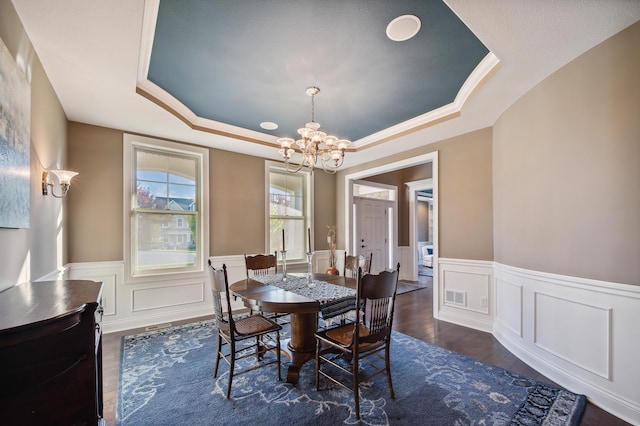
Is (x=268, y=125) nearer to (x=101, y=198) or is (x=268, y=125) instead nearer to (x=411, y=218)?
(x=101, y=198)

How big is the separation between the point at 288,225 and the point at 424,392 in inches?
143

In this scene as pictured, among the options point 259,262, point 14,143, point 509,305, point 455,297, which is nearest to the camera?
point 14,143

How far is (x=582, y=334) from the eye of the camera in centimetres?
222

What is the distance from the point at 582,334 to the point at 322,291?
2070 mm

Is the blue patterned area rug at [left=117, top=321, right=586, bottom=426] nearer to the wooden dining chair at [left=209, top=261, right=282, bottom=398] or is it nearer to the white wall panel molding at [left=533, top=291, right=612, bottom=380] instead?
the wooden dining chair at [left=209, top=261, right=282, bottom=398]

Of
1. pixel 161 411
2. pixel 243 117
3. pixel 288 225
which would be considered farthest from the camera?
pixel 288 225

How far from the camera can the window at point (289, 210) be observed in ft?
17.0

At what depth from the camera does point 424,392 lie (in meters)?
2.22

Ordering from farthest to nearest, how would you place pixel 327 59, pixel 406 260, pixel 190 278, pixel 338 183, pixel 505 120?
pixel 406 260, pixel 338 183, pixel 190 278, pixel 505 120, pixel 327 59

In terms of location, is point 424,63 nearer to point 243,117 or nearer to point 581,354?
point 243,117

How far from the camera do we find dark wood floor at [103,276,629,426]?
2.00 meters

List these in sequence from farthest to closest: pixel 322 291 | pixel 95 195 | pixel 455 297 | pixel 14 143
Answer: pixel 455 297
pixel 95 195
pixel 322 291
pixel 14 143

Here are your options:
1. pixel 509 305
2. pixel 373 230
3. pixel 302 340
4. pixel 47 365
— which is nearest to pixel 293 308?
pixel 302 340

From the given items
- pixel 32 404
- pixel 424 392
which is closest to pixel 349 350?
pixel 424 392
